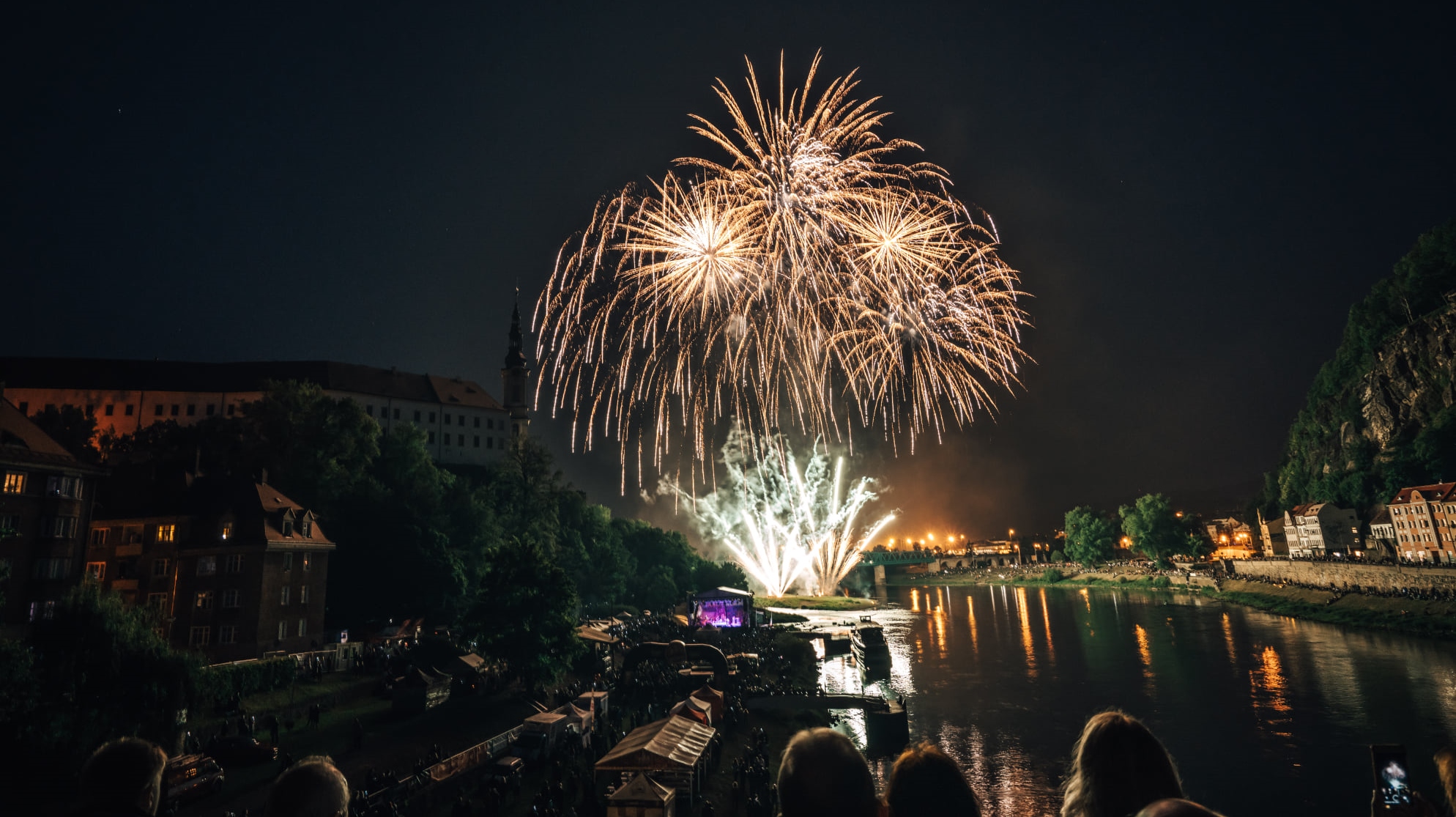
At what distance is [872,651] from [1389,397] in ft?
290

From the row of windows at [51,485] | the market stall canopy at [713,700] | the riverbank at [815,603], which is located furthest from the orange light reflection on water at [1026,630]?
the row of windows at [51,485]

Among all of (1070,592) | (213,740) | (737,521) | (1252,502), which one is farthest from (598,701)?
(1252,502)

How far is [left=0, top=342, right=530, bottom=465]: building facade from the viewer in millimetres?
85125

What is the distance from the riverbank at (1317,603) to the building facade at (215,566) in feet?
288

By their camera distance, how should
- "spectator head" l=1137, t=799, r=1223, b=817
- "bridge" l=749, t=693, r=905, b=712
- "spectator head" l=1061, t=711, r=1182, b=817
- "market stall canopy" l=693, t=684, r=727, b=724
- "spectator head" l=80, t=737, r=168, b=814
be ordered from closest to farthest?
"spectator head" l=1137, t=799, r=1223, b=817, "spectator head" l=1061, t=711, r=1182, b=817, "spectator head" l=80, t=737, r=168, b=814, "market stall canopy" l=693, t=684, r=727, b=724, "bridge" l=749, t=693, r=905, b=712

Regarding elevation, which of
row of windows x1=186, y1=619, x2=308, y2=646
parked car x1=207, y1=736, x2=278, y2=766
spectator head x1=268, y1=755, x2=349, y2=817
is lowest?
parked car x1=207, y1=736, x2=278, y2=766

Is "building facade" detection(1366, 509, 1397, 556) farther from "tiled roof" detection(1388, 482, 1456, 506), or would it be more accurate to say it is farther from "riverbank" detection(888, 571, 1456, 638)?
"riverbank" detection(888, 571, 1456, 638)

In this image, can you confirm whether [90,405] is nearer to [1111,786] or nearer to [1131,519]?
[1111,786]

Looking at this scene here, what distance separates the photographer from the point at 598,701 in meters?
35.5

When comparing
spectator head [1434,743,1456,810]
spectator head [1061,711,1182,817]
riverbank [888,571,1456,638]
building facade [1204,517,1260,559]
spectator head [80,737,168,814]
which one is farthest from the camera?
building facade [1204,517,1260,559]

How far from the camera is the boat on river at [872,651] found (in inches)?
2345

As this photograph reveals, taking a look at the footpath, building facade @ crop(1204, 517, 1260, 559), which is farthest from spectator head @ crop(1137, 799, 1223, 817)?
building facade @ crop(1204, 517, 1260, 559)

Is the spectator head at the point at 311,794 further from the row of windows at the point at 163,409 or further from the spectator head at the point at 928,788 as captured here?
the row of windows at the point at 163,409

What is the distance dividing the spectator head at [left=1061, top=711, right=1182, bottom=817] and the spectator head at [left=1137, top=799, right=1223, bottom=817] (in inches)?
44.0
